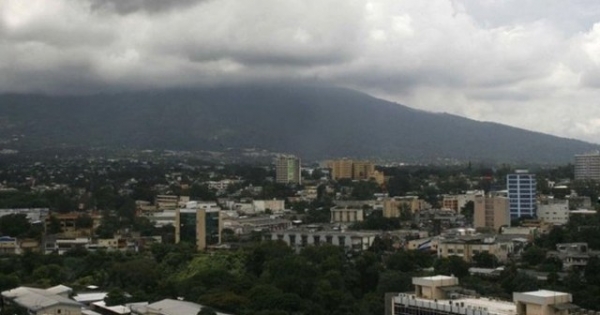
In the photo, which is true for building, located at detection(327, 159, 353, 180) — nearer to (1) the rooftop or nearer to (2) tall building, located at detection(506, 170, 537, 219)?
(2) tall building, located at detection(506, 170, 537, 219)

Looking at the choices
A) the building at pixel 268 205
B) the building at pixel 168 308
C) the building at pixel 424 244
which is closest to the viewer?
the building at pixel 168 308

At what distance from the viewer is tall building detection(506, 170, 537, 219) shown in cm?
3434

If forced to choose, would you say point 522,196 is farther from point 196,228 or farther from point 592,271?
point 592,271

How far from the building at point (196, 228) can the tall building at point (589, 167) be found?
32.1 m

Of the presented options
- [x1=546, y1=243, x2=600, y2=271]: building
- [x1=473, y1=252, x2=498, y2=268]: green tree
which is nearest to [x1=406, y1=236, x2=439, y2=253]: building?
[x1=473, y1=252, x2=498, y2=268]: green tree

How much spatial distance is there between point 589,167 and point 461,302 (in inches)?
1828

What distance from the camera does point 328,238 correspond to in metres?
28.1

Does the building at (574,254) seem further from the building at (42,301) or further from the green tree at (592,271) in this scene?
the building at (42,301)

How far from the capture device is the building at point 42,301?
1520cm

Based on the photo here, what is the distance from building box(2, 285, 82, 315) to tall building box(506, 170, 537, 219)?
21235 millimetres

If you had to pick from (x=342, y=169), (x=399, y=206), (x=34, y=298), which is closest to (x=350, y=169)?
(x=342, y=169)

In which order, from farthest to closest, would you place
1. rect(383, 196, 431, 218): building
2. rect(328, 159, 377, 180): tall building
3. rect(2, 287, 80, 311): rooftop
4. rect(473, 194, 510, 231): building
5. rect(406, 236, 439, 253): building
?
1. rect(328, 159, 377, 180): tall building
2. rect(383, 196, 431, 218): building
3. rect(473, 194, 510, 231): building
4. rect(406, 236, 439, 253): building
5. rect(2, 287, 80, 311): rooftop

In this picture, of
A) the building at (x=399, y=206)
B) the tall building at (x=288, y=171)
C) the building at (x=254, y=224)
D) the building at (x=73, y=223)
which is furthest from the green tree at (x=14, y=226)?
the tall building at (x=288, y=171)

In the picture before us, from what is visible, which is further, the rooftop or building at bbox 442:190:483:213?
building at bbox 442:190:483:213
